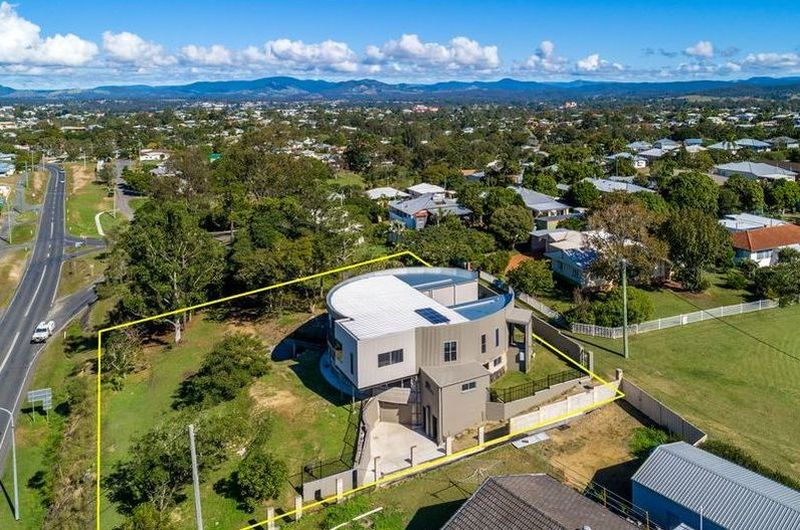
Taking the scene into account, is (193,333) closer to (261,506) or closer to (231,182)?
(261,506)

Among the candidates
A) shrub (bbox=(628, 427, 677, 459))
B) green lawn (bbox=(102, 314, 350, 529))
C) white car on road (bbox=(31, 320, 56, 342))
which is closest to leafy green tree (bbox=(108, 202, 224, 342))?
green lawn (bbox=(102, 314, 350, 529))

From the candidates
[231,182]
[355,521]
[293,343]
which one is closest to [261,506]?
[355,521]

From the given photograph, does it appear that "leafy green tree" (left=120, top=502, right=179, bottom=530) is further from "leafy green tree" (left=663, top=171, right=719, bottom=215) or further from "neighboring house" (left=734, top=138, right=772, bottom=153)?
"neighboring house" (left=734, top=138, right=772, bottom=153)

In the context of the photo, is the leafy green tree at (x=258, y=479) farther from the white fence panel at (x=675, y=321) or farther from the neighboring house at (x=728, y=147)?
the neighboring house at (x=728, y=147)

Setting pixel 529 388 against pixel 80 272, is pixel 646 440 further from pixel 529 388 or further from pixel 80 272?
pixel 80 272

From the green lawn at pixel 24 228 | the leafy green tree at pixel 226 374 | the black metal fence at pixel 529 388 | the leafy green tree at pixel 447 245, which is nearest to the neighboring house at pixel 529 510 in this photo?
the black metal fence at pixel 529 388

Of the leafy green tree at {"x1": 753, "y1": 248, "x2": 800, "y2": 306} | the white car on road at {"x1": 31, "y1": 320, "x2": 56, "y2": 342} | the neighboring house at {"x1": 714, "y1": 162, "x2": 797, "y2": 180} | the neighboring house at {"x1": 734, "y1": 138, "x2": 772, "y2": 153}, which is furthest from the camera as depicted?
the neighboring house at {"x1": 734, "y1": 138, "x2": 772, "y2": 153}
